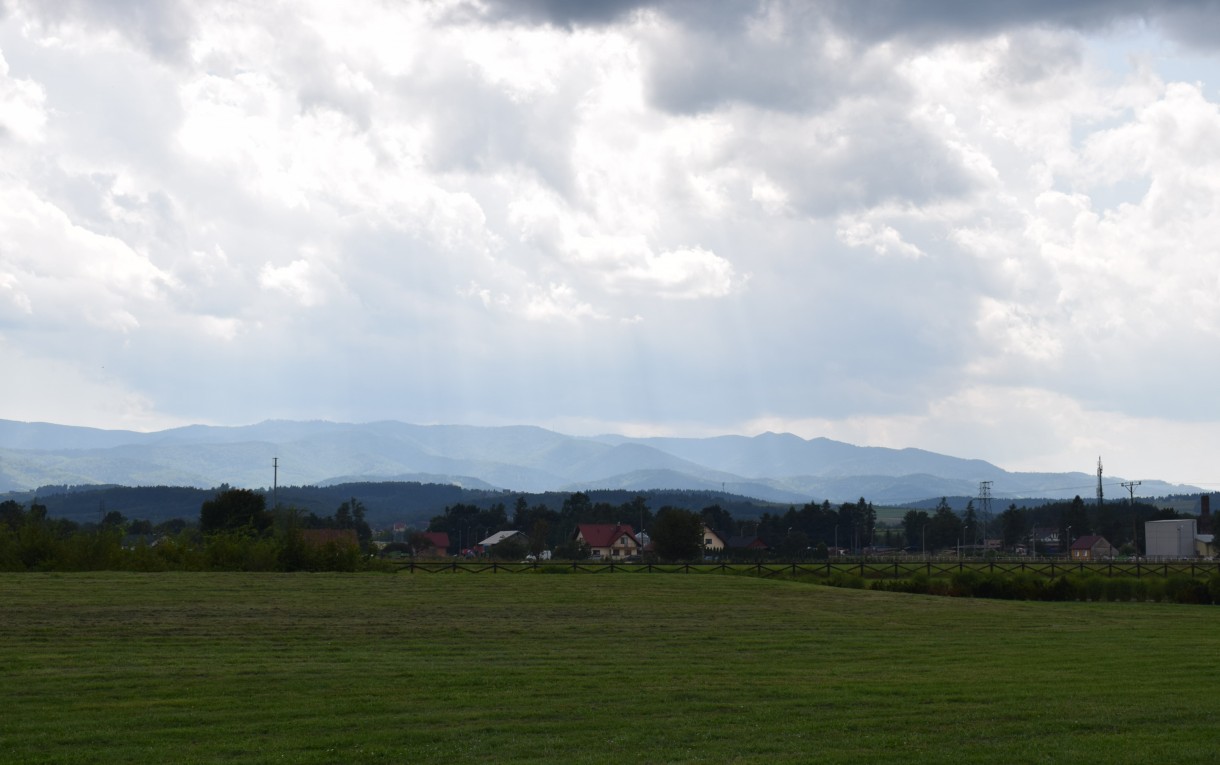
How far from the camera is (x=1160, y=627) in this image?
34500 millimetres

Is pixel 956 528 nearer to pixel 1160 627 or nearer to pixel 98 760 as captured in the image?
pixel 1160 627

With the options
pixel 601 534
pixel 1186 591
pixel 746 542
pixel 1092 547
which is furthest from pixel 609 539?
pixel 1186 591

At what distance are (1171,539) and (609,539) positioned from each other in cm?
7082

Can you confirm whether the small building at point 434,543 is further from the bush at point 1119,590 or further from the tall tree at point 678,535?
the bush at point 1119,590

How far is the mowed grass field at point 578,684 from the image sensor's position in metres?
14.7

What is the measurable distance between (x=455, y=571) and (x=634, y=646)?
37.6m

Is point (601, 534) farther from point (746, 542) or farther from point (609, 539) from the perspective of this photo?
point (746, 542)

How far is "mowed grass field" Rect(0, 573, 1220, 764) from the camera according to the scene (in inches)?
579

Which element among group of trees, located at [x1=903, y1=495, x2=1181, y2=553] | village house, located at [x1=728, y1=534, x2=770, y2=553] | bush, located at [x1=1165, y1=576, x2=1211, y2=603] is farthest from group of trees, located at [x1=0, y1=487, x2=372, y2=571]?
group of trees, located at [x1=903, y1=495, x2=1181, y2=553]

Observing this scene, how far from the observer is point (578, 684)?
19719 mm

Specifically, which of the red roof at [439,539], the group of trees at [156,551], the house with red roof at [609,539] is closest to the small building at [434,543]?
the red roof at [439,539]

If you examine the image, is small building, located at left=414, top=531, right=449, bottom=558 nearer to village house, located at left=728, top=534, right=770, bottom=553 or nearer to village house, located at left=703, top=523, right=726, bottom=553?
village house, located at left=703, top=523, right=726, bottom=553

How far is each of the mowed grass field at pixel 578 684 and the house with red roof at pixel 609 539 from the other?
382 ft

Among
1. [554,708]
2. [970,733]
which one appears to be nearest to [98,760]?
[554,708]
